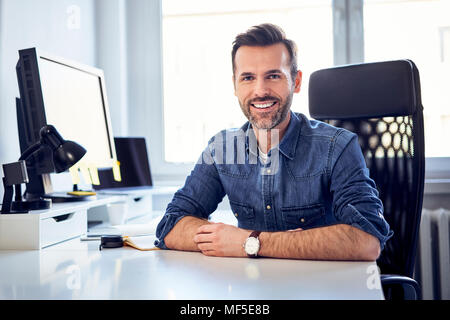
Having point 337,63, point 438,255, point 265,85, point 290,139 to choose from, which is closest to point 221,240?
point 290,139

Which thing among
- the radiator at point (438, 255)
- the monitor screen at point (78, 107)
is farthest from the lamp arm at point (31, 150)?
the radiator at point (438, 255)

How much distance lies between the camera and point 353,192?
111cm

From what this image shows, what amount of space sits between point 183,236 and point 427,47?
1817 millimetres

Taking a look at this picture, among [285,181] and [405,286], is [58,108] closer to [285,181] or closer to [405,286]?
[285,181]

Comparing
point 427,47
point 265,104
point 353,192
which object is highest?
point 427,47

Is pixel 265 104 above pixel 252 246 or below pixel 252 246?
above

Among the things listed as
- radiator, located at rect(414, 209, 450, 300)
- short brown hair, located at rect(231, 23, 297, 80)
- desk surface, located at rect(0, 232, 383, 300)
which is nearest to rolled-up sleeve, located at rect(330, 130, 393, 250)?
desk surface, located at rect(0, 232, 383, 300)

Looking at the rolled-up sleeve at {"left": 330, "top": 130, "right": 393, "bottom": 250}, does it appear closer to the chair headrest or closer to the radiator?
the chair headrest

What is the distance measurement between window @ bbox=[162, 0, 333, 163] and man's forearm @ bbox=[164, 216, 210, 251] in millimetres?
1363

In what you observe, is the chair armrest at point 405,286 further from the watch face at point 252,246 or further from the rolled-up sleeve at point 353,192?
the watch face at point 252,246

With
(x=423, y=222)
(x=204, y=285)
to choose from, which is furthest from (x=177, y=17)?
(x=204, y=285)

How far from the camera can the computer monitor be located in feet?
4.07

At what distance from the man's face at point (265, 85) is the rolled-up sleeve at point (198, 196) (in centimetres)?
19

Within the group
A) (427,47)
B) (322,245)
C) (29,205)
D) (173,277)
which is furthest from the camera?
(427,47)
